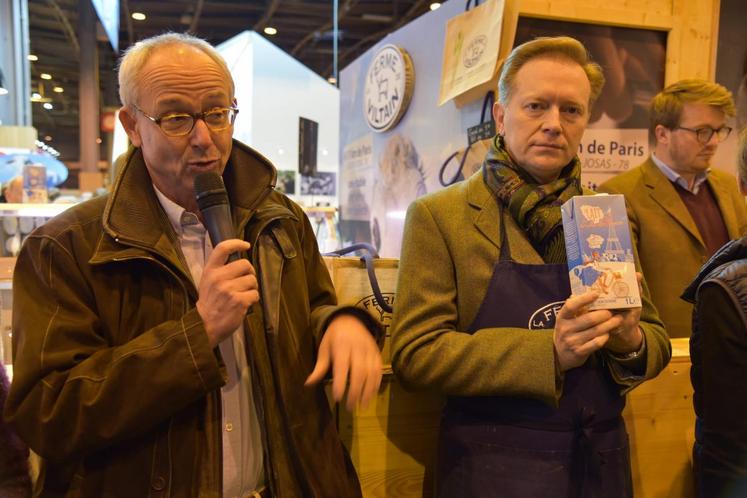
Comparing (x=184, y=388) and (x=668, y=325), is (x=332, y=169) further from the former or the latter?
(x=184, y=388)

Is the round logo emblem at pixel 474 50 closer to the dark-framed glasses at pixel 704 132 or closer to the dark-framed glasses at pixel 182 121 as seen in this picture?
the dark-framed glasses at pixel 704 132

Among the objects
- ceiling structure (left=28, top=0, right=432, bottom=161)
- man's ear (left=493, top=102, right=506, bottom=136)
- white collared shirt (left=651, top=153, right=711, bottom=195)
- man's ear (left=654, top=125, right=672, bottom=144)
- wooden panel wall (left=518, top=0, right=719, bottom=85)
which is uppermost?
ceiling structure (left=28, top=0, right=432, bottom=161)

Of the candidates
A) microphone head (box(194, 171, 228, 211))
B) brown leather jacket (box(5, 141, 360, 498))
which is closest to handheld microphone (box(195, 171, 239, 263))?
microphone head (box(194, 171, 228, 211))

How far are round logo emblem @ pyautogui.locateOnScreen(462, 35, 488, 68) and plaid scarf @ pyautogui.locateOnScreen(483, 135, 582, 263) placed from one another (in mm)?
857

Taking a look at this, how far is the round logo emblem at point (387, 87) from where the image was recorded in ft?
10.6

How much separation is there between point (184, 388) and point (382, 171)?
283 centimetres

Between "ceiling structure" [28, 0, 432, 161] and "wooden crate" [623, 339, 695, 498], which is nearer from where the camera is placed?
"wooden crate" [623, 339, 695, 498]

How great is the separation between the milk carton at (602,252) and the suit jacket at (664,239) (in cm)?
126

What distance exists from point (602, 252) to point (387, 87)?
2.65m

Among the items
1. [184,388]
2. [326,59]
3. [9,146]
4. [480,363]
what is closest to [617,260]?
[480,363]

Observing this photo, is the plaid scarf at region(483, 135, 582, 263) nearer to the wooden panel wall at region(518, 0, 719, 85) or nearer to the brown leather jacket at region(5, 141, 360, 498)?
the brown leather jacket at region(5, 141, 360, 498)

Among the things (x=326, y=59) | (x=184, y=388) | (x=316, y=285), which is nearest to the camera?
(x=184, y=388)

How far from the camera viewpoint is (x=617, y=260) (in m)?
1.16

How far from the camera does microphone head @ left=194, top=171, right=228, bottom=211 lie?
43.4 inches
